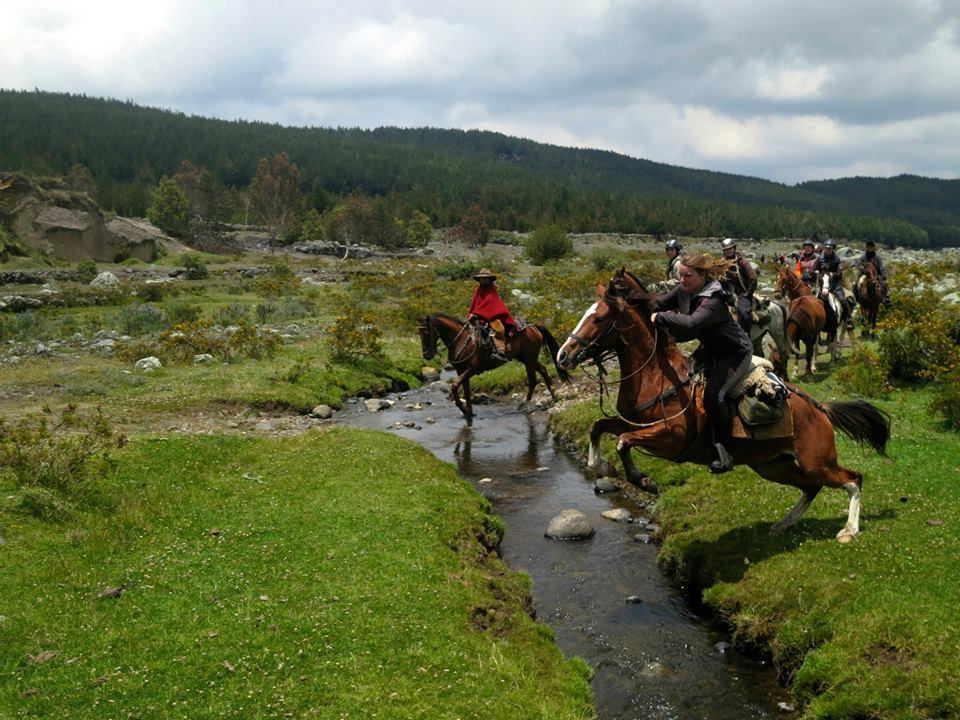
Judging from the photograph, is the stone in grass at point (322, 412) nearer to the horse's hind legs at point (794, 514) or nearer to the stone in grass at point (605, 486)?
the stone in grass at point (605, 486)

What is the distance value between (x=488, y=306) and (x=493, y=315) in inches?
13.3

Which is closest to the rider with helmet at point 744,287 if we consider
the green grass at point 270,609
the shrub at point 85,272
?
the green grass at point 270,609

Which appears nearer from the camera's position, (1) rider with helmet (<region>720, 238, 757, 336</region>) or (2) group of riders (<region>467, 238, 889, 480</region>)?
(2) group of riders (<region>467, 238, 889, 480</region>)

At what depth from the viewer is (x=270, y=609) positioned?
9.25 m

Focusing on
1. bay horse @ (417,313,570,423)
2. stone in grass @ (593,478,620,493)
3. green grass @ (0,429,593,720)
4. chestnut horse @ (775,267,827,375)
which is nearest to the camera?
green grass @ (0,429,593,720)

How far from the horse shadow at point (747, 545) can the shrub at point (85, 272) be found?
56.3 meters

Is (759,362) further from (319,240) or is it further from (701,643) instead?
(319,240)

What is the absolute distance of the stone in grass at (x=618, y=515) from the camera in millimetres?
14523

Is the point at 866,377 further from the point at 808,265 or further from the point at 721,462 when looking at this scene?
the point at 721,462

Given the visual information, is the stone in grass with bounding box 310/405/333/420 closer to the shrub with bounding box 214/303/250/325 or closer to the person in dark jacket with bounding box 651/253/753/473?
the person in dark jacket with bounding box 651/253/753/473

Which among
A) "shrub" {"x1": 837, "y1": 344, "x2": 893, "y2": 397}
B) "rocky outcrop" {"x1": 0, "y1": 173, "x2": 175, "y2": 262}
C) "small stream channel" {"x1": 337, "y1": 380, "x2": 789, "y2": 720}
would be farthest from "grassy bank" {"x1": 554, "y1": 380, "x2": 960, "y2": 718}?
"rocky outcrop" {"x1": 0, "y1": 173, "x2": 175, "y2": 262}

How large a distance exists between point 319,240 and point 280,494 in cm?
10376

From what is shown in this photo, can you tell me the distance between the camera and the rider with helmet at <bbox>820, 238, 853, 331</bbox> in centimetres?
2414

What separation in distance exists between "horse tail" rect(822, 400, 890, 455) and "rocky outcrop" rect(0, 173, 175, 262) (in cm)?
6991
